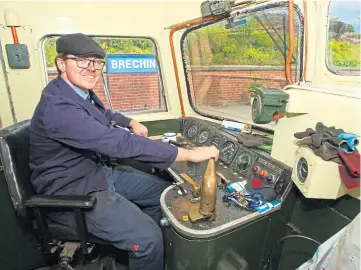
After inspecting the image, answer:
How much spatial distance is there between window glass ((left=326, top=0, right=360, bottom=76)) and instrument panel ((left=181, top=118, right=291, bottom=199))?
689 mm

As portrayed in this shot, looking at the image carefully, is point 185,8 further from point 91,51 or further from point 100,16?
point 91,51

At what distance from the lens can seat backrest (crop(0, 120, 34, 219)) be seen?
1296 millimetres

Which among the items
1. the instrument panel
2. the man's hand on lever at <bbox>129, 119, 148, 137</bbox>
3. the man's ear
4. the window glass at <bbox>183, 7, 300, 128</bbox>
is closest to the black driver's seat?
the man's ear

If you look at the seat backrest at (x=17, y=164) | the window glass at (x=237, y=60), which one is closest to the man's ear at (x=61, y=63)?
the seat backrest at (x=17, y=164)

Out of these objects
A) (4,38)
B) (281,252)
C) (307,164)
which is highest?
(4,38)

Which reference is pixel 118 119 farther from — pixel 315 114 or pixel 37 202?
pixel 315 114

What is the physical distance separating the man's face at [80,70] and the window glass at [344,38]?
4.64ft

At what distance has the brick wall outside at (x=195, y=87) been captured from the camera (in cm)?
228

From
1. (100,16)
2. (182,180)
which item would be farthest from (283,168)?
(100,16)

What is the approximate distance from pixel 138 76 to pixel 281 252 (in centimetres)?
203

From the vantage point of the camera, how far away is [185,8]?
2.38 metres

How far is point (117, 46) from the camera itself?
2385mm

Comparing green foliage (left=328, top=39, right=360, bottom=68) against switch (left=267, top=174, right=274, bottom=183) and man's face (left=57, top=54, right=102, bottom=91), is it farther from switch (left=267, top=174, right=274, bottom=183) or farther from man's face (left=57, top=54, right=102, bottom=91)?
man's face (left=57, top=54, right=102, bottom=91)

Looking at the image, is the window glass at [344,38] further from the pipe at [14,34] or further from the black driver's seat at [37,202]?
the pipe at [14,34]
